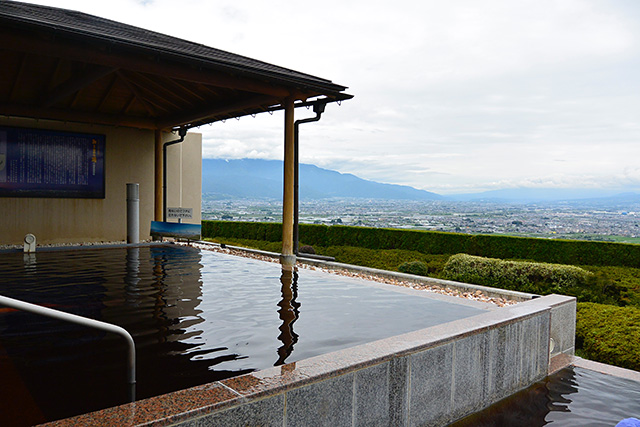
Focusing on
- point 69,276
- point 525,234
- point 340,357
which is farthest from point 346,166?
point 340,357

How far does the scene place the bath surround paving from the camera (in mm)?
2291

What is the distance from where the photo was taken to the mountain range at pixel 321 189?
73375 mm

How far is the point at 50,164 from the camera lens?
11.1 meters

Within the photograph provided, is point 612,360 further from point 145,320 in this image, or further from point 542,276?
point 145,320

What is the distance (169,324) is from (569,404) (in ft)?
11.6

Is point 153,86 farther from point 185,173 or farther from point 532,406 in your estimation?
point 532,406

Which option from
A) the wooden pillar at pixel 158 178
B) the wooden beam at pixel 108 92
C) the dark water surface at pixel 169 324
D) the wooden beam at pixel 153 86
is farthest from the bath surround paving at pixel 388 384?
the wooden pillar at pixel 158 178

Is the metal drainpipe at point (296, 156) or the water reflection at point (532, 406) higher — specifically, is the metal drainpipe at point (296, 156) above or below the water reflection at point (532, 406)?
above

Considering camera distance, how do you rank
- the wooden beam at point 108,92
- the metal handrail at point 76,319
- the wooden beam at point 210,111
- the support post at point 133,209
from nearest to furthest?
the metal handrail at point 76,319
the wooden beam at point 210,111
the wooden beam at point 108,92
the support post at point 133,209

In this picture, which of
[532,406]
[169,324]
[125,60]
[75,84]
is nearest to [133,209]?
[75,84]

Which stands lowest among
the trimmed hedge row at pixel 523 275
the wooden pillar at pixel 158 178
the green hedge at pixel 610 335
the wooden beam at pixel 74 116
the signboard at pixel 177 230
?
the green hedge at pixel 610 335

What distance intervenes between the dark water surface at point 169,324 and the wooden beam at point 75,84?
311 cm

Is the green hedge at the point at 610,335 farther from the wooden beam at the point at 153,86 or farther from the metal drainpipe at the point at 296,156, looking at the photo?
the wooden beam at the point at 153,86

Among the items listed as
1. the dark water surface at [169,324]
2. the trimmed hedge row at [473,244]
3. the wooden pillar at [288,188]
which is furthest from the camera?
the trimmed hedge row at [473,244]
